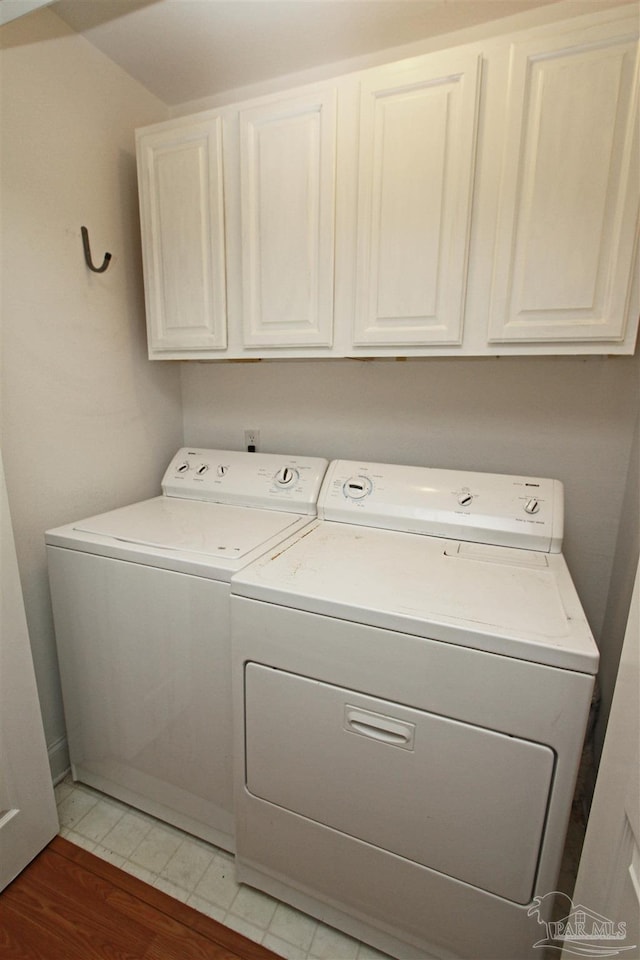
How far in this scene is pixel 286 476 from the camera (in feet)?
5.43

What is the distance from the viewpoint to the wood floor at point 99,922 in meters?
1.09

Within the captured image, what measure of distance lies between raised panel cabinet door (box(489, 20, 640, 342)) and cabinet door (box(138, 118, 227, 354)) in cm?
92

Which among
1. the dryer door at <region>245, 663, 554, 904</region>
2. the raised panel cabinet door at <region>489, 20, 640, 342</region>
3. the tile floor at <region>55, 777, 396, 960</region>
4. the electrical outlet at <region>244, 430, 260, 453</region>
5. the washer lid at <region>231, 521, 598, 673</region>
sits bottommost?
the tile floor at <region>55, 777, 396, 960</region>

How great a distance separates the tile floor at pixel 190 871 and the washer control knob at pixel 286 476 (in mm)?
1225

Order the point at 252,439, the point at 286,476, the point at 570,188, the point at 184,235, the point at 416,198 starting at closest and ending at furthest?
the point at 570,188, the point at 416,198, the point at 184,235, the point at 286,476, the point at 252,439

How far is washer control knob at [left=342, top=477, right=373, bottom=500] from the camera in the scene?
1.52 m

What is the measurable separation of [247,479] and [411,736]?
1079 millimetres

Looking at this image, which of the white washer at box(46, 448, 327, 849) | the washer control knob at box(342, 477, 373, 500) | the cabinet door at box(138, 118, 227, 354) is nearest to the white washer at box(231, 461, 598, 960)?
the white washer at box(46, 448, 327, 849)

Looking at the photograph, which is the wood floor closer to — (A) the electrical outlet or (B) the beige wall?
(B) the beige wall

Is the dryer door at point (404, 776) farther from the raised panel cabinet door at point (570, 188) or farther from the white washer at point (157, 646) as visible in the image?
the raised panel cabinet door at point (570, 188)

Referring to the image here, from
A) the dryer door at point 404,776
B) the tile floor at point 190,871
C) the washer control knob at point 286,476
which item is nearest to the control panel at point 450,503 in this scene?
the washer control knob at point 286,476

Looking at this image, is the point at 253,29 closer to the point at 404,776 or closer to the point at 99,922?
the point at 404,776

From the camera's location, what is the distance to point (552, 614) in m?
0.93

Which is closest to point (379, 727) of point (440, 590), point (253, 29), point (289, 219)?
point (440, 590)
